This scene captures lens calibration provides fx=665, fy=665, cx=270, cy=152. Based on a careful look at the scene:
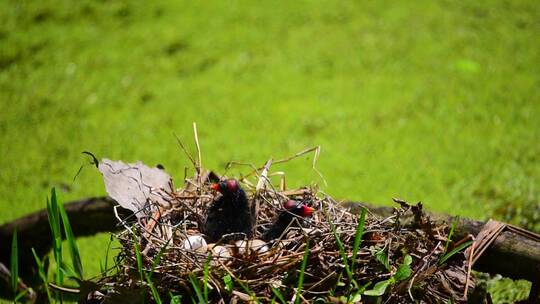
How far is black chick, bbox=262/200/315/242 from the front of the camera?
4.97 ft

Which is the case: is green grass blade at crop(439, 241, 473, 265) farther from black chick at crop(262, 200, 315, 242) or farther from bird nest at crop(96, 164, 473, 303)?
black chick at crop(262, 200, 315, 242)

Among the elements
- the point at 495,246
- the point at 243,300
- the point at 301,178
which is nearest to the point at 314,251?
the point at 243,300

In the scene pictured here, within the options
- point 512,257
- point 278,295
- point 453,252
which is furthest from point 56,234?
point 512,257

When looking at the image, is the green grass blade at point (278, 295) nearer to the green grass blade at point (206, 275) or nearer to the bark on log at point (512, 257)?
the green grass blade at point (206, 275)

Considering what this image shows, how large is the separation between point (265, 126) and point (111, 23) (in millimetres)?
1409

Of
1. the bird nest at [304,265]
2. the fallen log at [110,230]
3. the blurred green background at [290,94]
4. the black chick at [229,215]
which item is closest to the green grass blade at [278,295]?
the bird nest at [304,265]

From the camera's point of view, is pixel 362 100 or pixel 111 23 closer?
pixel 362 100

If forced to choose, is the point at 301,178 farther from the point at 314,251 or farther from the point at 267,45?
the point at 314,251

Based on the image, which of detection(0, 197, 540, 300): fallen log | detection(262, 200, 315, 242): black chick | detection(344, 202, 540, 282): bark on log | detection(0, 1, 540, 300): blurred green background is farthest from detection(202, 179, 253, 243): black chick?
detection(0, 1, 540, 300): blurred green background

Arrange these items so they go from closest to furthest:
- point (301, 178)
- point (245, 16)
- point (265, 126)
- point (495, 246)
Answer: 1. point (495, 246)
2. point (301, 178)
3. point (265, 126)
4. point (245, 16)

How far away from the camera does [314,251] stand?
1.38 meters

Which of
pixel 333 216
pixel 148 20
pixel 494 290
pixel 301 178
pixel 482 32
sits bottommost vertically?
pixel 494 290

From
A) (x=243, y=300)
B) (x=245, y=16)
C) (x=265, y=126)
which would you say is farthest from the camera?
(x=245, y=16)

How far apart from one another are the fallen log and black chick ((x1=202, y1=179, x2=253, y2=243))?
0.23m
